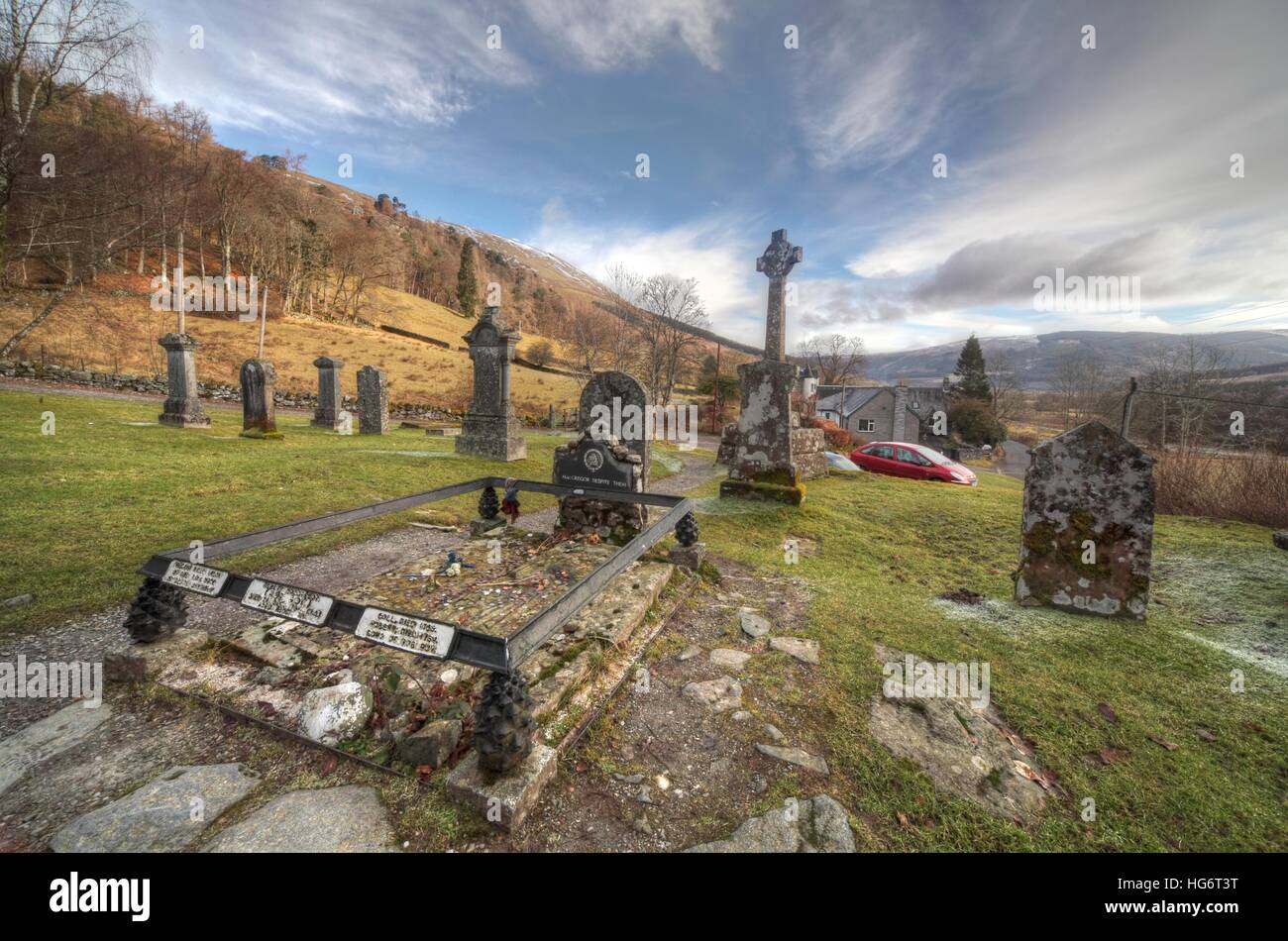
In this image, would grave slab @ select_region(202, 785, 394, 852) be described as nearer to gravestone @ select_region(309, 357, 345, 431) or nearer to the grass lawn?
the grass lawn

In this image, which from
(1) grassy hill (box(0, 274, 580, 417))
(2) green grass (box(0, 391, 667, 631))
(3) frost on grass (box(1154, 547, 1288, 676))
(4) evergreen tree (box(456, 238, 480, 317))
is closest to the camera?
(3) frost on grass (box(1154, 547, 1288, 676))

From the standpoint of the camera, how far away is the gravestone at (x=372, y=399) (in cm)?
1636

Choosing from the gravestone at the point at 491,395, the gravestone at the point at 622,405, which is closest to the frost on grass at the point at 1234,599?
the gravestone at the point at 622,405

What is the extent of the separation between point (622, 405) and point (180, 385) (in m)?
14.9

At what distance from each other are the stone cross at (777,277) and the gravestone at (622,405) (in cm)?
718

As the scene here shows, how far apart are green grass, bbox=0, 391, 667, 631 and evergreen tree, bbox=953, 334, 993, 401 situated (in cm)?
4223

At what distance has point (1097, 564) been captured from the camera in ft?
15.1

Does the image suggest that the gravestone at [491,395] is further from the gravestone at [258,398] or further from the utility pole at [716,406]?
the utility pole at [716,406]

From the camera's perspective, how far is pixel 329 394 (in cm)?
1703

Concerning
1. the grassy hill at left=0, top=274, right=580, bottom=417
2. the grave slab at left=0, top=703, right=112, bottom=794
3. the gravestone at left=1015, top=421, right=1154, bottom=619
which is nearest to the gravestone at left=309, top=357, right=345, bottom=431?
the grassy hill at left=0, top=274, right=580, bottom=417

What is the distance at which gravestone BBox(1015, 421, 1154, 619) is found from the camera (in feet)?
14.6

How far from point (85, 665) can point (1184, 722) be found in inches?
300

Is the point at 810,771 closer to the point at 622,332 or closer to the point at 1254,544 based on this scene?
the point at 1254,544

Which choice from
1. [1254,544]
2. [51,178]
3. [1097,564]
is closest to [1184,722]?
[1097,564]
